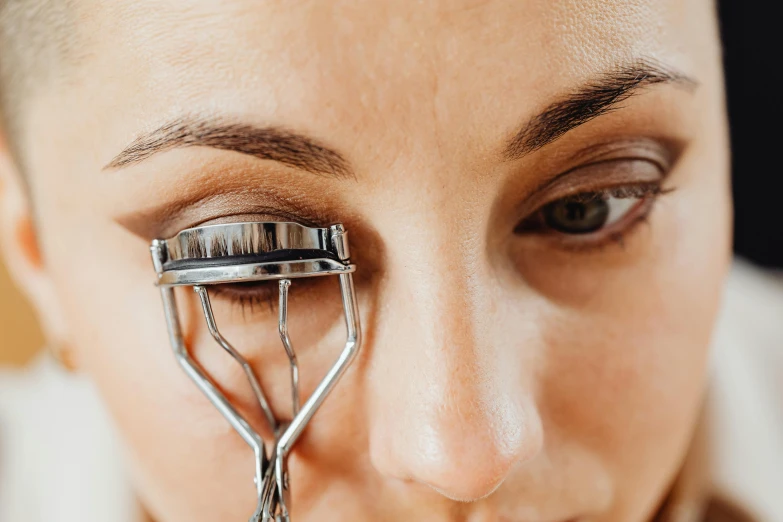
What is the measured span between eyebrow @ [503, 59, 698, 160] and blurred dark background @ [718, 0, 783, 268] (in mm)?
937

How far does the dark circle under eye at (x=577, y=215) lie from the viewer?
0.69 metres

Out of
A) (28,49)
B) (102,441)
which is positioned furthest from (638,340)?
(102,441)

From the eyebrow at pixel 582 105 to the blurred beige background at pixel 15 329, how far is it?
153cm

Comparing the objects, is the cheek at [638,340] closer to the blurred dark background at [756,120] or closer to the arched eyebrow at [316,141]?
the arched eyebrow at [316,141]

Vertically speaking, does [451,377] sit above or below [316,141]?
below

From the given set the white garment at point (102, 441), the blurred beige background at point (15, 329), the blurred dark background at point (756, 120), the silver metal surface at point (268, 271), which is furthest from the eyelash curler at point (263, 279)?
the blurred beige background at point (15, 329)

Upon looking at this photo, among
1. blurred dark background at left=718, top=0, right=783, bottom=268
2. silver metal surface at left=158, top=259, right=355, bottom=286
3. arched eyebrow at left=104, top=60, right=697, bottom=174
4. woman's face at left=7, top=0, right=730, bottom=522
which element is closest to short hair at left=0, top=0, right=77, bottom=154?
woman's face at left=7, top=0, right=730, bottom=522

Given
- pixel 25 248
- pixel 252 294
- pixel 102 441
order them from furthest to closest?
1. pixel 102 441
2. pixel 25 248
3. pixel 252 294

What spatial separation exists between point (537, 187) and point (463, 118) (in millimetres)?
111

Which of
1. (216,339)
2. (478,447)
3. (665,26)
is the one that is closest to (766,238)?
(665,26)

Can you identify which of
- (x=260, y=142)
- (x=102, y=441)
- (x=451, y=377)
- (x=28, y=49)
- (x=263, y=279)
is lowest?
(x=102, y=441)

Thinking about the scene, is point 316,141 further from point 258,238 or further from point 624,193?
point 624,193

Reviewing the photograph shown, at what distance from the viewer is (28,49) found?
2.36 ft

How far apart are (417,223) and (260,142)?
138mm
